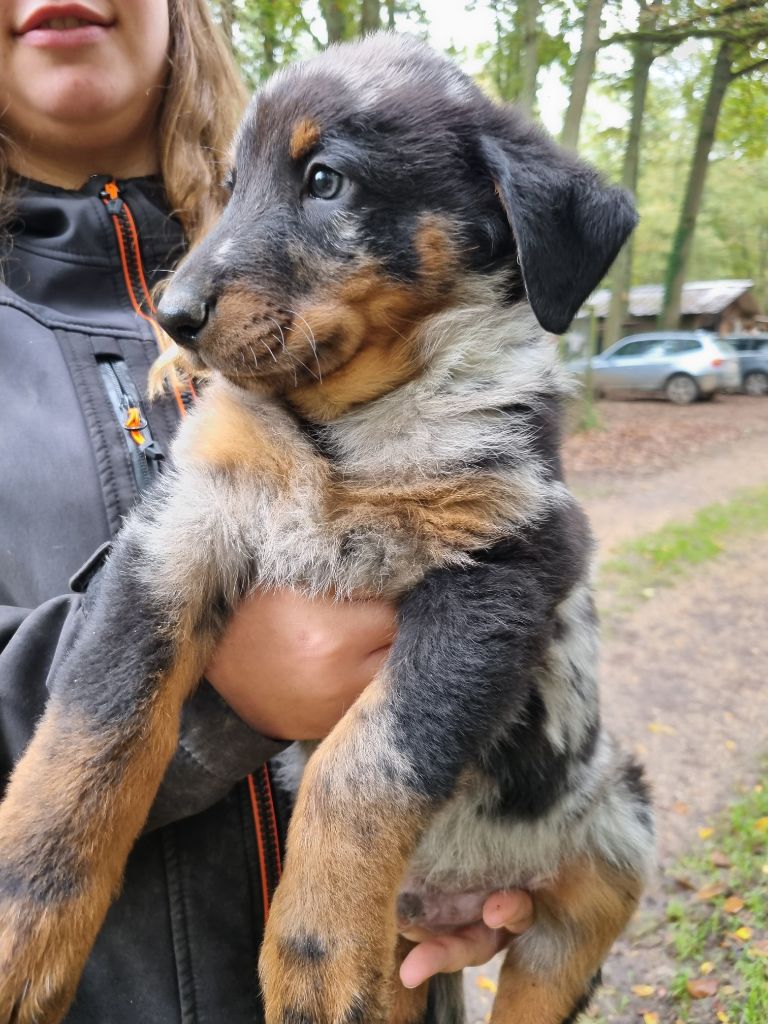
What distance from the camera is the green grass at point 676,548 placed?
27.8 feet

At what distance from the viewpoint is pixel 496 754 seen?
Answer: 205cm

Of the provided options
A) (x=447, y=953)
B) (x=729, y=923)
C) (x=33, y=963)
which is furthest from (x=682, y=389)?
(x=33, y=963)

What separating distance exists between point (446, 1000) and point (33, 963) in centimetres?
145

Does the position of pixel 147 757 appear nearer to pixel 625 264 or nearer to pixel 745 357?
pixel 625 264

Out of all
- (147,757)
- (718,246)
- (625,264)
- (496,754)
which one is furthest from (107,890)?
(718,246)

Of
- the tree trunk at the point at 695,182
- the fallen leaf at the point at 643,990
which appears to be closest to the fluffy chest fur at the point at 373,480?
the fallen leaf at the point at 643,990

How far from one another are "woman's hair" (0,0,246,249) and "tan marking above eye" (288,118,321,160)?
624 mm

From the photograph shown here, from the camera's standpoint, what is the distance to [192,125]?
2.52 m

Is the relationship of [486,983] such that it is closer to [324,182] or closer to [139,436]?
[139,436]

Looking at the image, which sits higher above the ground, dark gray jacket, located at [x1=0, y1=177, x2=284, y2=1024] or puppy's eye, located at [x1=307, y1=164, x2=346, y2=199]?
puppy's eye, located at [x1=307, y1=164, x2=346, y2=199]

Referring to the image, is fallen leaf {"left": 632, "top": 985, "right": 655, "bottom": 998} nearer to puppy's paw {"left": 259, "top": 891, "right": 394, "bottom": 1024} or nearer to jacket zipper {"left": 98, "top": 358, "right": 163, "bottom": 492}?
→ puppy's paw {"left": 259, "top": 891, "right": 394, "bottom": 1024}

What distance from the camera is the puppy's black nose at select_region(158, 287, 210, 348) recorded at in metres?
1.68

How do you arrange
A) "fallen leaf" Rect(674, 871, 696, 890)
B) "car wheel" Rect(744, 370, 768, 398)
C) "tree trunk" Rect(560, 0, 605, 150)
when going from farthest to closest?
"car wheel" Rect(744, 370, 768, 398)
"tree trunk" Rect(560, 0, 605, 150)
"fallen leaf" Rect(674, 871, 696, 890)

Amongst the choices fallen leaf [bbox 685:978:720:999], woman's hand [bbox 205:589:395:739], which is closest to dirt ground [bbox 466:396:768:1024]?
fallen leaf [bbox 685:978:720:999]
